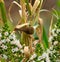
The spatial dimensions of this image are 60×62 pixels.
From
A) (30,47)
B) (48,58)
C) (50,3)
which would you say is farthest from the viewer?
(50,3)

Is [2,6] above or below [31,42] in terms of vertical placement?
above

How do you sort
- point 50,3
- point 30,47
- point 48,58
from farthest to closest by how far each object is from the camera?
point 50,3, point 30,47, point 48,58

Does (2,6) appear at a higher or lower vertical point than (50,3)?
higher

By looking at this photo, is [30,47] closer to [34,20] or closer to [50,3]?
[34,20]

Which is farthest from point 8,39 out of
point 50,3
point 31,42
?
point 50,3

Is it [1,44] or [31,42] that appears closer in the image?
[1,44]

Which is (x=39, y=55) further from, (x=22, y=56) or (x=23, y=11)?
(x=23, y=11)

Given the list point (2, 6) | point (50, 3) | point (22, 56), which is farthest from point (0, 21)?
point (50, 3)

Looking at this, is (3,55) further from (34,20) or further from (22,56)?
(34,20)

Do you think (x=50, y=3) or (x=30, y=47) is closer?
(x=30, y=47)
